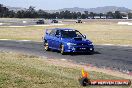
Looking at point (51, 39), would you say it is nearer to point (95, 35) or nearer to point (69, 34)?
point (69, 34)

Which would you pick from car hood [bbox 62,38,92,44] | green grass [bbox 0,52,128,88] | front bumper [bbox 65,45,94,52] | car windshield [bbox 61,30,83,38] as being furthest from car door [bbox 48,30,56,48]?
green grass [bbox 0,52,128,88]

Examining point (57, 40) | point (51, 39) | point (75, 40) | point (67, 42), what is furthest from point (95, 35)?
point (67, 42)

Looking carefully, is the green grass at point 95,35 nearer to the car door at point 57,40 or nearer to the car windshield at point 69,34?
the car windshield at point 69,34

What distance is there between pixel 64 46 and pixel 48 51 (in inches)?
89.9

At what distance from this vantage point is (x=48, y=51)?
978 inches

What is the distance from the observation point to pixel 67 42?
22.9 m

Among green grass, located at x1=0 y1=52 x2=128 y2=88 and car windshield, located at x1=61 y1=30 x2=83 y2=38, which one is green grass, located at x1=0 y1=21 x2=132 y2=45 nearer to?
car windshield, located at x1=61 y1=30 x2=83 y2=38

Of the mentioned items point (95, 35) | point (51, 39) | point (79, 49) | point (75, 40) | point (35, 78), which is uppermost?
point (35, 78)

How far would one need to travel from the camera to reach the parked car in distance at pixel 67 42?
2264 centimetres

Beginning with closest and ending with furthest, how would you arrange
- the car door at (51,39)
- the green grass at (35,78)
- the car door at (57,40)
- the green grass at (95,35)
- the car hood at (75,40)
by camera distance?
the green grass at (35,78)
the car hood at (75,40)
the car door at (57,40)
the car door at (51,39)
the green grass at (95,35)

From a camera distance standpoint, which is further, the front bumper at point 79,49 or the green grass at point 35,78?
the front bumper at point 79,49

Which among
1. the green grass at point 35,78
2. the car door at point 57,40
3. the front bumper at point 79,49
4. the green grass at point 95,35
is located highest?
the green grass at point 35,78

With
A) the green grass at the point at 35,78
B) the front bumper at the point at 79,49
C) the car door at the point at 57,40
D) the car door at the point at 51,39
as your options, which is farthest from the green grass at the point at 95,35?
the green grass at the point at 35,78

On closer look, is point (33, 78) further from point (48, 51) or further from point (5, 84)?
point (48, 51)
